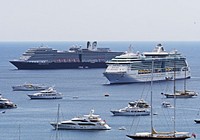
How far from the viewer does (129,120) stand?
73.7 m

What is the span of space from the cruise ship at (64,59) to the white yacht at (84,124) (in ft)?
294

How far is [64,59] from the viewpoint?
165m

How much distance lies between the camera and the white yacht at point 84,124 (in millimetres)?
68062

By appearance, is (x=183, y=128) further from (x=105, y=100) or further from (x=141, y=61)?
(x=141, y=61)

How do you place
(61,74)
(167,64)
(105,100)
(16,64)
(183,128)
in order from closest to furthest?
(183,128)
(105,100)
(167,64)
(61,74)
(16,64)

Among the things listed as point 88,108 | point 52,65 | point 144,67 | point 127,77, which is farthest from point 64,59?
point 88,108

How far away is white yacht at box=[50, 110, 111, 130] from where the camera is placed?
6806 cm

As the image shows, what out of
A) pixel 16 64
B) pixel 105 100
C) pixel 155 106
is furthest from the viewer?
pixel 16 64

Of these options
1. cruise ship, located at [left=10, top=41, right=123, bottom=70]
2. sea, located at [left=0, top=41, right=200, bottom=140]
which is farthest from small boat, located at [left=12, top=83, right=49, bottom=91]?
cruise ship, located at [left=10, top=41, right=123, bottom=70]

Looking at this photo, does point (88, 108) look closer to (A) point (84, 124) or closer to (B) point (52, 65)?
(A) point (84, 124)

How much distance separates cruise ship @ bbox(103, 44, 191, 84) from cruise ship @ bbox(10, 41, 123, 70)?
1048 inches

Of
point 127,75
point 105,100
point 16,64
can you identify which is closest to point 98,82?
point 127,75

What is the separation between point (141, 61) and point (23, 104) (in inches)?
1694

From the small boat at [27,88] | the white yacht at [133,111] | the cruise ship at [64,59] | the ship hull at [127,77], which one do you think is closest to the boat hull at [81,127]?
the white yacht at [133,111]
